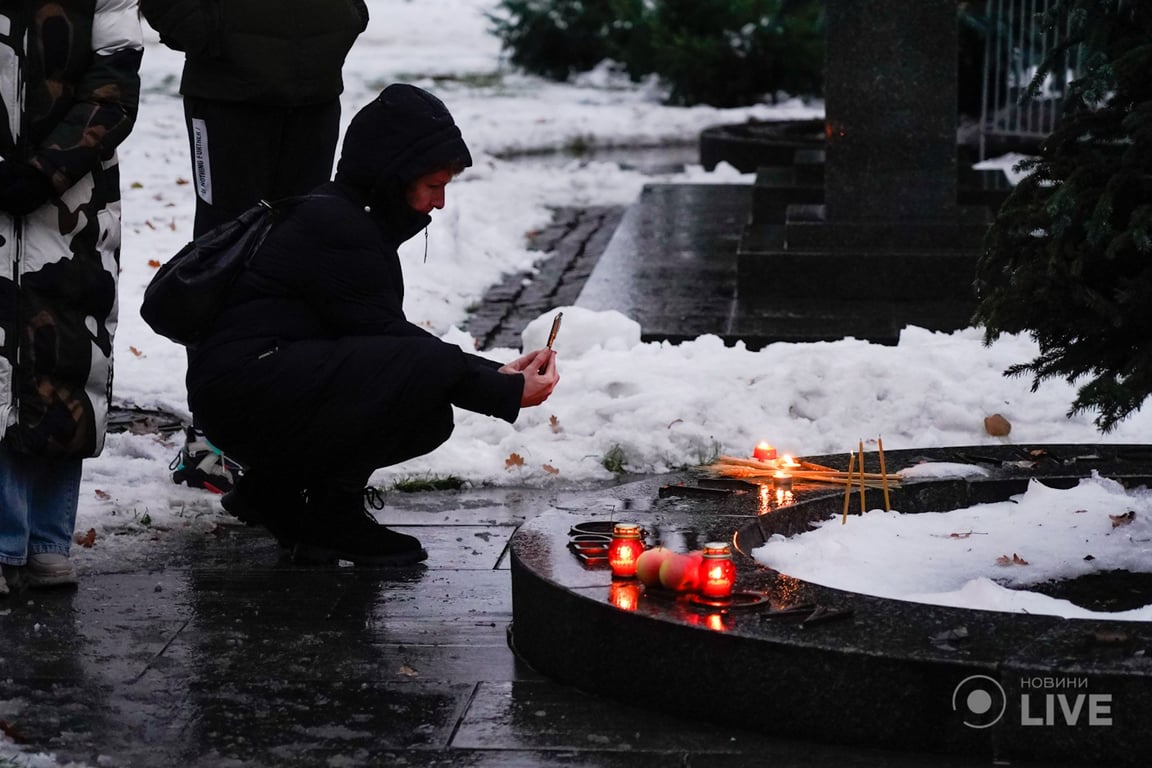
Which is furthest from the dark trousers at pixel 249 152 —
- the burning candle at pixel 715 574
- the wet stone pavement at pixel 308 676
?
the burning candle at pixel 715 574

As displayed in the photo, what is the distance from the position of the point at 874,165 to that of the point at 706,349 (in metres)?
2.43

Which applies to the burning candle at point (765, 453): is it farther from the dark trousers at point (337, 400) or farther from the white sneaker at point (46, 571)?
the white sneaker at point (46, 571)

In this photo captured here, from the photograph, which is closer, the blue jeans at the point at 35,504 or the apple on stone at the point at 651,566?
the apple on stone at the point at 651,566

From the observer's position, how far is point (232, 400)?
484 cm

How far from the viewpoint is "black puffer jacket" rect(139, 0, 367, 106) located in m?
5.80

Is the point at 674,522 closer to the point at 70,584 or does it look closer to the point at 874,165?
the point at 70,584

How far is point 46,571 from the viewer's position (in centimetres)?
505

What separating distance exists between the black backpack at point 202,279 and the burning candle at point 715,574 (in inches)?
62.1

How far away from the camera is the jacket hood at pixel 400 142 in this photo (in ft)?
15.7

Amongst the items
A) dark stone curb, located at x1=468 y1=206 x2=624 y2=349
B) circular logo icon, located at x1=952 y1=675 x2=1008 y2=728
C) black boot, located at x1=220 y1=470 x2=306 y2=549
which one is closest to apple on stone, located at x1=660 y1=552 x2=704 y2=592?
circular logo icon, located at x1=952 y1=675 x2=1008 y2=728

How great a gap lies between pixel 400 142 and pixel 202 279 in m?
0.65

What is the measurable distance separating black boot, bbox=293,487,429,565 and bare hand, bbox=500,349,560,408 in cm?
70

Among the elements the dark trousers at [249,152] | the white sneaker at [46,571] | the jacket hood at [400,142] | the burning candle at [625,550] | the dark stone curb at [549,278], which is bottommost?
the dark stone curb at [549,278]

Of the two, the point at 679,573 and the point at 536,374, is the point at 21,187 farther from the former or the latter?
the point at 679,573
